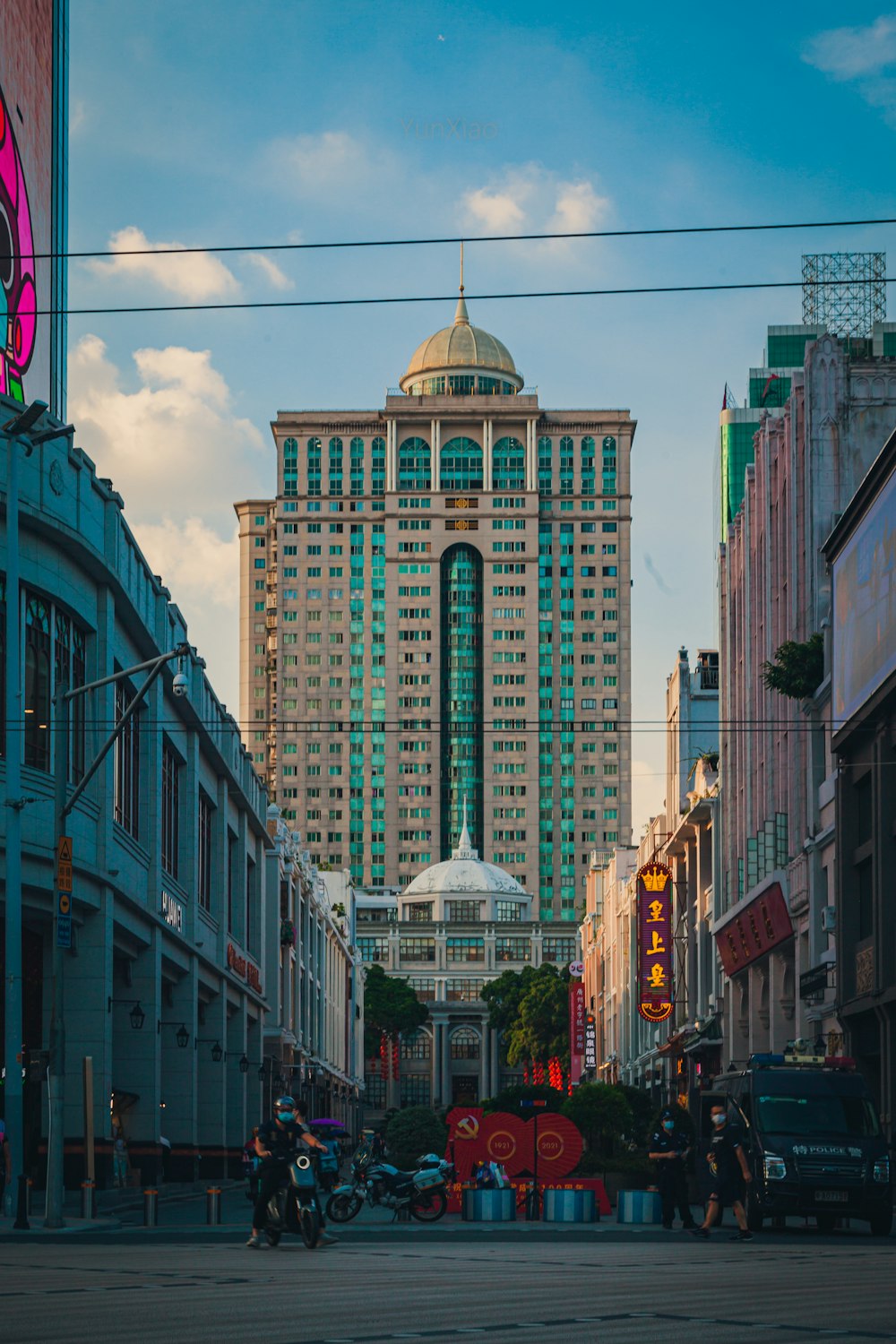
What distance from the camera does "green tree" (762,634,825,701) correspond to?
5341cm

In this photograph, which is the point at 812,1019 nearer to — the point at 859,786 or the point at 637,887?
the point at 859,786

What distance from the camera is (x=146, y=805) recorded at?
48656 mm

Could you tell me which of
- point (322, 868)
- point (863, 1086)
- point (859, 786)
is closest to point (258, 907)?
point (859, 786)

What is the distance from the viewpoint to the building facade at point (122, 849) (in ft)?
124

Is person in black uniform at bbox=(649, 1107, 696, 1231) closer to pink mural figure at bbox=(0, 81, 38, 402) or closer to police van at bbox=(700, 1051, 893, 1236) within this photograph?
police van at bbox=(700, 1051, 893, 1236)

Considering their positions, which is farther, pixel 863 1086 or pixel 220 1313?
pixel 863 1086

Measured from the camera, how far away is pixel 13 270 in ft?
192

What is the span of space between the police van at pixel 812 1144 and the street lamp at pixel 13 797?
474 inches

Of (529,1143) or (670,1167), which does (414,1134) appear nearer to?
(529,1143)

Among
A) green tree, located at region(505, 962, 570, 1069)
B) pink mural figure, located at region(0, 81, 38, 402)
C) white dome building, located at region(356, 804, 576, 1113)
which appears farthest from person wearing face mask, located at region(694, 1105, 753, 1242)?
white dome building, located at region(356, 804, 576, 1113)

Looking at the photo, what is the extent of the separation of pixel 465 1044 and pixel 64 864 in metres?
169

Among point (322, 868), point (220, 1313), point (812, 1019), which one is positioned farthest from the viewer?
point (322, 868)

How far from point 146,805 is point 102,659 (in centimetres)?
765

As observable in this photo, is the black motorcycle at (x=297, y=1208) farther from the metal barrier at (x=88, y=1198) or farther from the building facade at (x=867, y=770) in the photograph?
the building facade at (x=867, y=770)
